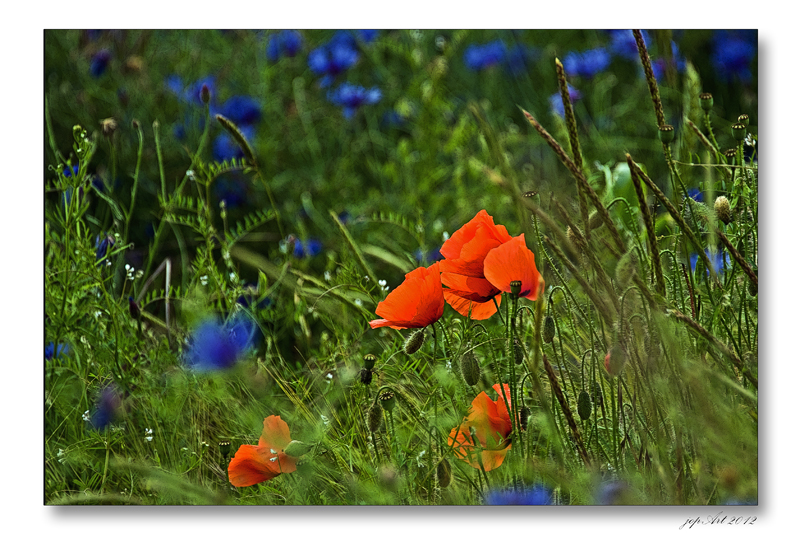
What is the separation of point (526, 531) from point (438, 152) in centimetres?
102

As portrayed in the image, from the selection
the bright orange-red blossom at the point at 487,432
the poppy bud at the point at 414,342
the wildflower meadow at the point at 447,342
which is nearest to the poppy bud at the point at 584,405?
the wildflower meadow at the point at 447,342

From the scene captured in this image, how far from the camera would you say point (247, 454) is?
4.09 ft

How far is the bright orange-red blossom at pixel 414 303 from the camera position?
3.58ft

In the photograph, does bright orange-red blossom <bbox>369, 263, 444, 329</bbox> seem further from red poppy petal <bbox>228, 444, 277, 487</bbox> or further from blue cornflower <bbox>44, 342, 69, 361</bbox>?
blue cornflower <bbox>44, 342, 69, 361</bbox>

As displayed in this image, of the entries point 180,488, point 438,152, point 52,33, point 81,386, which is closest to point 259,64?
point 438,152

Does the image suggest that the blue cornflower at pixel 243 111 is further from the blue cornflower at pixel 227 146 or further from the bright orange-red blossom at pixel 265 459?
the bright orange-red blossom at pixel 265 459

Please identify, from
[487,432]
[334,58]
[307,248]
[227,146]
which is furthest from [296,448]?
[334,58]

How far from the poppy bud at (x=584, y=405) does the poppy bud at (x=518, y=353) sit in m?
0.10

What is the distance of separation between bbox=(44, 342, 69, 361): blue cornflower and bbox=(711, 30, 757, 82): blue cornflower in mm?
1244

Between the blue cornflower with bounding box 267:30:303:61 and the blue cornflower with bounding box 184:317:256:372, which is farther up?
Answer: the blue cornflower with bounding box 267:30:303:61

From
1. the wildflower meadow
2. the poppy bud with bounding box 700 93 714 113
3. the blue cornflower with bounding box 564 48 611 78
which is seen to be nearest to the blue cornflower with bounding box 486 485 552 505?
the wildflower meadow

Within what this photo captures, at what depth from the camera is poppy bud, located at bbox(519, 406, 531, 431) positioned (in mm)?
1170

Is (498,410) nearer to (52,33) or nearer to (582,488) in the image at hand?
(582,488)

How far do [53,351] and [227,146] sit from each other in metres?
0.75
